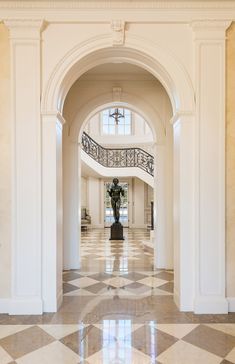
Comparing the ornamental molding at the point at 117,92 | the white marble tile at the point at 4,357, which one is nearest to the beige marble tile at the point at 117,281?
the white marble tile at the point at 4,357

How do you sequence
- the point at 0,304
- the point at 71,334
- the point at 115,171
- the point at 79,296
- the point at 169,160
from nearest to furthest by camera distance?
the point at 71,334 → the point at 0,304 → the point at 79,296 → the point at 169,160 → the point at 115,171

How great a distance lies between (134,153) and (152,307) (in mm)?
10283

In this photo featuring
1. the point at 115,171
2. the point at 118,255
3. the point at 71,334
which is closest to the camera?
the point at 71,334

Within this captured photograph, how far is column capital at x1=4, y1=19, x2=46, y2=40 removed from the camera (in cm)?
347

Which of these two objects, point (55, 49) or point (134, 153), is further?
point (134, 153)

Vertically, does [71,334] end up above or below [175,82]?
below

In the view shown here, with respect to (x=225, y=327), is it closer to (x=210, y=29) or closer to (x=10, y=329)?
(x=10, y=329)

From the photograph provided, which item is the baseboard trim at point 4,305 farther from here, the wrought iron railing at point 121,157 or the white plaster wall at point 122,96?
the wrought iron railing at point 121,157

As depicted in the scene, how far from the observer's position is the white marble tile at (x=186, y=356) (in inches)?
97.7

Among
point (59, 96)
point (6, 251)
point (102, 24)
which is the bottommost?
point (6, 251)

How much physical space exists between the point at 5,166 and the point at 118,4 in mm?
2410

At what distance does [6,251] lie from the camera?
3537 millimetres

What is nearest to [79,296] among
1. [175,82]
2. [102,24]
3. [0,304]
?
[0,304]

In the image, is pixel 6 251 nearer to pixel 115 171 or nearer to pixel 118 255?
pixel 118 255
